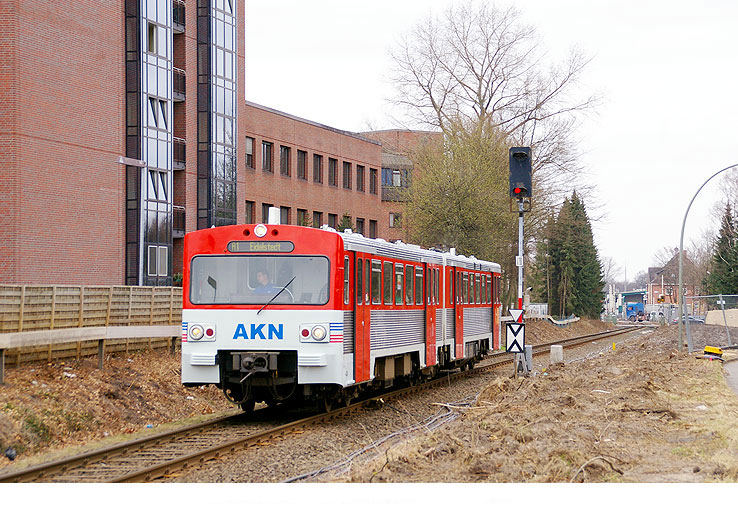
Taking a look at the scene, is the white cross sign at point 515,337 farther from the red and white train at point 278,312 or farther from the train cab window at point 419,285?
the red and white train at point 278,312

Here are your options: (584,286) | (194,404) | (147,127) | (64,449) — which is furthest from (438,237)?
(584,286)

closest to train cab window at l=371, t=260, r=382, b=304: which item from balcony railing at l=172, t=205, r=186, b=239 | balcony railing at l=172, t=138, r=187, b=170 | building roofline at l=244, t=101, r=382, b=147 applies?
balcony railing at l=172, t=205, r=186, b=239

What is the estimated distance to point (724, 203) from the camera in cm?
7831

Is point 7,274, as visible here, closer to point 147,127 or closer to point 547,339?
point 147,127

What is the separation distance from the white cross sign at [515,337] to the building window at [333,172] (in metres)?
32.4

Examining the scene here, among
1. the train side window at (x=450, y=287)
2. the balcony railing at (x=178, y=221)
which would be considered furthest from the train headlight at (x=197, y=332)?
the balcony railing at (x=178, y=221)

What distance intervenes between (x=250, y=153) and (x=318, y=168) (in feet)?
21.2

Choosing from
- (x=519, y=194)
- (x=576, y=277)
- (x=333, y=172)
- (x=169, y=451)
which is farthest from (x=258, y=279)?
(x=576, y=277)

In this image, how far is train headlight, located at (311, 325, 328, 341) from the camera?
14.1 m

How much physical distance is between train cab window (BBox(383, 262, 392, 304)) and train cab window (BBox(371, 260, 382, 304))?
0.32 meters

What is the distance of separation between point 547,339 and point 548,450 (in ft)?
133

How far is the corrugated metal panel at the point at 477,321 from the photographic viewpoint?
2381cm

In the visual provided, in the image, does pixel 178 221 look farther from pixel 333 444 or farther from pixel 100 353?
pixel 333 444

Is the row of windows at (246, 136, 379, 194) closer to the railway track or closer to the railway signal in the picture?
the railway signal
